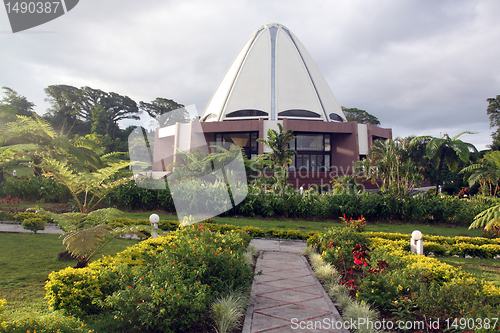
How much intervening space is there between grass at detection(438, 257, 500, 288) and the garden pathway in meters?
2.68

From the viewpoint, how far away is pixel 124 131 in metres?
49.3

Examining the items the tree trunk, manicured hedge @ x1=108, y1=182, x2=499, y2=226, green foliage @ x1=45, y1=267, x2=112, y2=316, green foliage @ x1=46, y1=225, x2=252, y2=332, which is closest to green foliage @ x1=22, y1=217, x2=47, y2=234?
the tree trunk

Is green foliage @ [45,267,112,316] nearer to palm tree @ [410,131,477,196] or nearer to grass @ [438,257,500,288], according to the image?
grass @ [438,257,500,288]

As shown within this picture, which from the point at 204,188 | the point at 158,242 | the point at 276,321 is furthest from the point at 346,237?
the point at 204,188

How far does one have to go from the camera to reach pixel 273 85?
110 feet

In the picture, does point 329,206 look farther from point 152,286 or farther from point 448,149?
point 448,149

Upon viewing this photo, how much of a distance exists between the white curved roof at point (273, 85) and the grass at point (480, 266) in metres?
24.9

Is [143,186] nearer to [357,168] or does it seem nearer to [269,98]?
[357,168]

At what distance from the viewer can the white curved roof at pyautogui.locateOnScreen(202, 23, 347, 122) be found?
32.3m

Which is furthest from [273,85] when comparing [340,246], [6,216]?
[340,246]

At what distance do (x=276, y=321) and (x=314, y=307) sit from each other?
2.15 ft

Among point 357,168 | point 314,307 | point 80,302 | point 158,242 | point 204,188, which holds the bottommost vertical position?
point 314,307

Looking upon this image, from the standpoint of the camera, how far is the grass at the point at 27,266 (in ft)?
10.7

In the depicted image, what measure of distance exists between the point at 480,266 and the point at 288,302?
16.0 ft
